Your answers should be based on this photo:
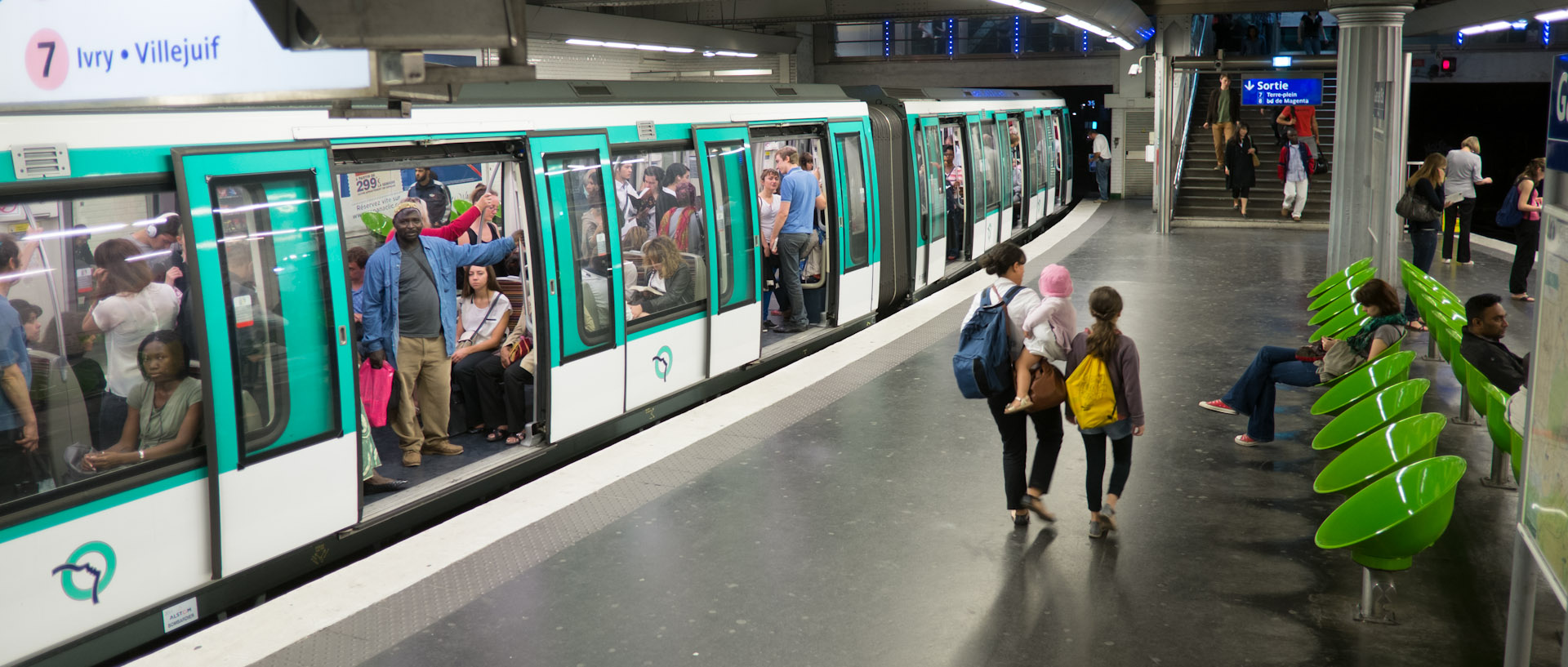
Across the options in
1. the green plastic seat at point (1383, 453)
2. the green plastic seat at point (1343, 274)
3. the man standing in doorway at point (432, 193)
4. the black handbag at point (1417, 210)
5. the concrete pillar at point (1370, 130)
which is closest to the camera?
the green plastic seat at point (1383, 453)

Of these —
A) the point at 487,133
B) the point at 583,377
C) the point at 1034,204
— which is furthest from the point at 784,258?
the point at 1034,204

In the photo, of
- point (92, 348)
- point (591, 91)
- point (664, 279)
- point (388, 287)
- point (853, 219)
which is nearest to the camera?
point (92, 348)

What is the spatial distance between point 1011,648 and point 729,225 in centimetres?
454

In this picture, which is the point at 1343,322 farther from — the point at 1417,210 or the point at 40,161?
the point at 40,161

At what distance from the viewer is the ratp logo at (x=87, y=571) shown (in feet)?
12.4

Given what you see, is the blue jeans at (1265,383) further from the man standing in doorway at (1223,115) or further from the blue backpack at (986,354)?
the man standing in doorway at (1223,115)

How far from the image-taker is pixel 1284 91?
728 inches

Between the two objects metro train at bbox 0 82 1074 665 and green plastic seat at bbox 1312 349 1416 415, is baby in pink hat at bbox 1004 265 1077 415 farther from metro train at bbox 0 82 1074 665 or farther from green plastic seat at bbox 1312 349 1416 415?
metro train at bbox 0 82 1074 665

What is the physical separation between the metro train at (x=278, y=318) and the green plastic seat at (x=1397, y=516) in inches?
153

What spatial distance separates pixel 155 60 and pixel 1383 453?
4383mm

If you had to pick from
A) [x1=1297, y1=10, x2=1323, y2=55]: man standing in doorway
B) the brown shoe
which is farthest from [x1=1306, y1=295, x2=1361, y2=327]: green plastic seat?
[x1=1297, y1=10, x2=1323, y2=55]: man standing in doorway

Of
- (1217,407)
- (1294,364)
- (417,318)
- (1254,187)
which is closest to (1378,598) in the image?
(1294,364)

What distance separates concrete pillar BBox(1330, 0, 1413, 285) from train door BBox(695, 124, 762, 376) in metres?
6.60

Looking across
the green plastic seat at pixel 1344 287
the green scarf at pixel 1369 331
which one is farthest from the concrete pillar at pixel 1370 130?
the green scarf at pixel 1369 331
